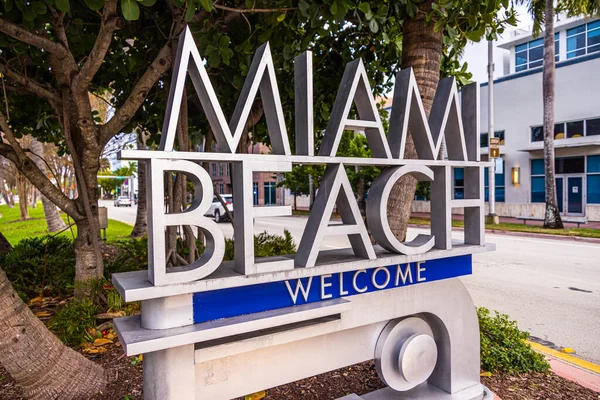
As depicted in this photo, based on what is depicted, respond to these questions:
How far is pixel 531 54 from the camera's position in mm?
24359

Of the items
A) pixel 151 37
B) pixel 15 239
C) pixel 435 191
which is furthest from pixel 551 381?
pixel 15 239

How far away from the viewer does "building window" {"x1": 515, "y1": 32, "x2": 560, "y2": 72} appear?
23844 mm

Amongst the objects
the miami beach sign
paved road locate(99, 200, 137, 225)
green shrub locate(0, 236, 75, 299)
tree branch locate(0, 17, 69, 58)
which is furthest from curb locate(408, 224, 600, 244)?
paved road locate(99, 200, 137, 225)

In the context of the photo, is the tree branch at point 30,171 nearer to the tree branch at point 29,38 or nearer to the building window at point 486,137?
the tree branch at point 29,38

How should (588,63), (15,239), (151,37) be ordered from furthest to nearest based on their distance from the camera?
A: 1. (588,63)
2. (15,239)
3. (151,37)

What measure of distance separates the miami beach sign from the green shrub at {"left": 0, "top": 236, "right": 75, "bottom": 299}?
4.20 meters

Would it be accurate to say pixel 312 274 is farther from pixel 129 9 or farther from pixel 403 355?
pixel 129 9

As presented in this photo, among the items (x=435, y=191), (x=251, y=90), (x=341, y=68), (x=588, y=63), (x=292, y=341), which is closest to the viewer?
(x=251, y=90)

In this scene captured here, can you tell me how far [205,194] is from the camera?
2129 mm

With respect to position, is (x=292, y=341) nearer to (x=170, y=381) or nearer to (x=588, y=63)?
(x=170, y=381)

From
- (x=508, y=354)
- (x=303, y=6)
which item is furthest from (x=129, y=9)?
(x=508, y=354)

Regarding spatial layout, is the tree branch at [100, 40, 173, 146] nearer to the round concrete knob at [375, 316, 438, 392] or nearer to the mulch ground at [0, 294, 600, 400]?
the mulch ground at [0, 294, 600, 400]

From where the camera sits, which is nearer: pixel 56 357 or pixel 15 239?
pixel 56 357

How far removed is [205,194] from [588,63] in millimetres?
23493
